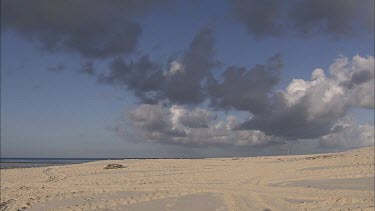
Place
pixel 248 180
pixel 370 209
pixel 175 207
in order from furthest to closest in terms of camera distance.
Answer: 1. pixel 248 180
2. pixel 175 207
3. pixel 370 209

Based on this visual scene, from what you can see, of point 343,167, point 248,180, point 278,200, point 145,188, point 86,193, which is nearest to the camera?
point 278,200

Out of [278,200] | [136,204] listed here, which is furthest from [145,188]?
[278,200]

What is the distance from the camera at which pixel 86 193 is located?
2212cm

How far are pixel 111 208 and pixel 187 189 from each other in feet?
22.9

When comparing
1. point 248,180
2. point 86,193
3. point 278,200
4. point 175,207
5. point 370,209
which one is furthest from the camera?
point 248,180

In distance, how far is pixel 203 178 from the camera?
2975 cm

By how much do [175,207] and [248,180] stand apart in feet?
38.7

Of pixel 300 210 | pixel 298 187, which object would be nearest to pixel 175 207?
pixel 300 210

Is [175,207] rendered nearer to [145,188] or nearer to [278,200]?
[278,200]

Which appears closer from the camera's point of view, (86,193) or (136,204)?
(136,204)

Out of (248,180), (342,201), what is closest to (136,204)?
(342,201)

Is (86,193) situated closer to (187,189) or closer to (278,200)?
(187,189)

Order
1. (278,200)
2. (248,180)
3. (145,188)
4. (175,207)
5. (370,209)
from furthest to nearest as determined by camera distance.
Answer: (248,180)
(145,188)
(278,200)
(175,207)
(370,209)

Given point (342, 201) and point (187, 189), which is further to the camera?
point (187, 189)
